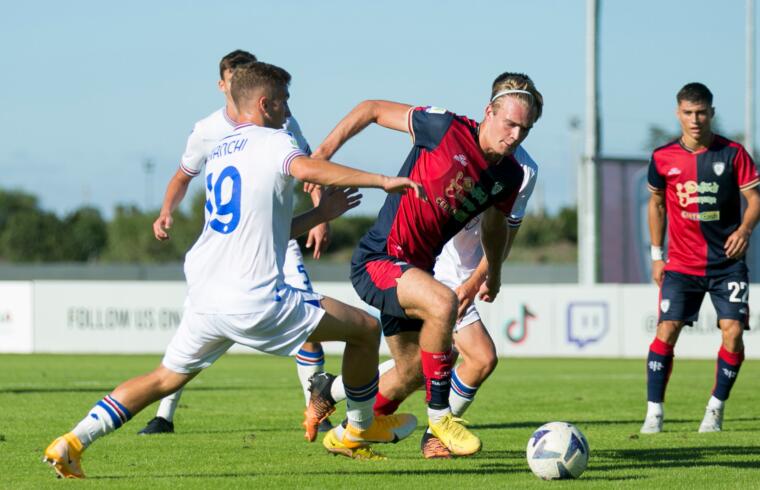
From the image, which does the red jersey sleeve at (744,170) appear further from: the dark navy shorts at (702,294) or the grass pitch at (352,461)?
the grass pitch at (352,461)

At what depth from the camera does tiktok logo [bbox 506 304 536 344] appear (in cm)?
2303

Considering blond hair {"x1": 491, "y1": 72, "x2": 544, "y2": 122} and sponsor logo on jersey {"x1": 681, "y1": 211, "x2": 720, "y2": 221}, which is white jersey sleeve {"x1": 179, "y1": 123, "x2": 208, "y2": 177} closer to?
blond hair {"x1": 491, "y1": 72, "x2": 544, "y2": 122}

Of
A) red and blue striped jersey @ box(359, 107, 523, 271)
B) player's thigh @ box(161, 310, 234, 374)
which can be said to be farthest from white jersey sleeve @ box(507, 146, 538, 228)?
player's thigh @ box(161, 310, 234, 374)

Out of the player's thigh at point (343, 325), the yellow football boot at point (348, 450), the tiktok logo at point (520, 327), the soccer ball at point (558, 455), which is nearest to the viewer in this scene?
the player's thigh at point (343, 325)

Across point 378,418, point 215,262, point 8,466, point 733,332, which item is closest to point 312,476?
point 378,418

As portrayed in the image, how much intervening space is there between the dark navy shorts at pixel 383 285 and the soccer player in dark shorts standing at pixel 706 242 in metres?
2.94

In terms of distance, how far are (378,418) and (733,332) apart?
11.5ft

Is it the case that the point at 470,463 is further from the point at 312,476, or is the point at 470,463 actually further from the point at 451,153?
the point at 451,153

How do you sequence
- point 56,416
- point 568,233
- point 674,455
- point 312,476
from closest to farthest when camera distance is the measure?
point 312,476, point 674,455, point 56,416, point 568,233

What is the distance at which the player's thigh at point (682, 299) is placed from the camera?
32.4ft

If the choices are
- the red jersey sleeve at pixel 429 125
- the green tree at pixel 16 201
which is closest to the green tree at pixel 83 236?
the green tree at pixel 16 201

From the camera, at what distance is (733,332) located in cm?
981

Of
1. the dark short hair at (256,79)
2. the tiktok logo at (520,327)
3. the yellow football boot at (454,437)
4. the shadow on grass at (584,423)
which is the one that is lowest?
the tiktok logo at (520,327)

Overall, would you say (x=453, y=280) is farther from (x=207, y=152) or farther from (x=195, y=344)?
(x=195, y=344)
